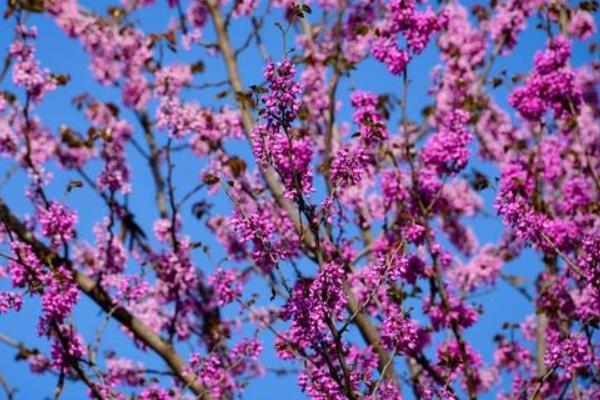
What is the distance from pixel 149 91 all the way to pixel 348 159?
30.0 ft

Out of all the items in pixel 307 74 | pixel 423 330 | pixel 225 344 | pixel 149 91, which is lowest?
pixel 423 330

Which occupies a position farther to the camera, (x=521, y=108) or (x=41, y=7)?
(x=521, y=108)

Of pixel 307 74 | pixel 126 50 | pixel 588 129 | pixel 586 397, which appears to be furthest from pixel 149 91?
pixel 586 397

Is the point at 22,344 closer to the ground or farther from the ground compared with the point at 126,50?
closer to the ground

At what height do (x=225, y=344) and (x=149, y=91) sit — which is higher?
(x=149, y=91)

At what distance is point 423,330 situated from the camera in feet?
24.9

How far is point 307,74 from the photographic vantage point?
10859mm

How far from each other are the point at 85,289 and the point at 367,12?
5.80 meters

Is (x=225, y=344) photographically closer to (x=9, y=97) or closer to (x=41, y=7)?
(x=9, y=97)

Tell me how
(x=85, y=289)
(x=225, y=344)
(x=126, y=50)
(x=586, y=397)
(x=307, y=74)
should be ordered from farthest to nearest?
1. (x=126, y=50)
2. (x=307, y=74)
3. (x=225, y=344)
4. (x=586, y=397)
5. (x=85, y=289)

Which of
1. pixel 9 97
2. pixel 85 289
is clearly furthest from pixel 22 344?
pixel 9 97

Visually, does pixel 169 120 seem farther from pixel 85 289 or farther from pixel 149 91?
pixel 149 91

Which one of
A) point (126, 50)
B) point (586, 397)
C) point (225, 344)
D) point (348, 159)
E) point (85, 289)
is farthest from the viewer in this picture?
point (126, 50)

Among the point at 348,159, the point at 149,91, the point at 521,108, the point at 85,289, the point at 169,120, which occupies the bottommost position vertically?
the point at 348,159
